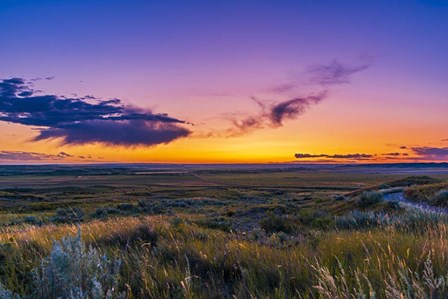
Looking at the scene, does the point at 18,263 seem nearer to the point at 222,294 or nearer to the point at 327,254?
the point at 222,294

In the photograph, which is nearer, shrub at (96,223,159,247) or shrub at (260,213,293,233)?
shrub at (96,223,159,247)

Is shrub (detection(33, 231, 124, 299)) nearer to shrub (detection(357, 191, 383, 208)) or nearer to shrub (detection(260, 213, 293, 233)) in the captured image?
shrub (detection(260, 213, 293, 233))

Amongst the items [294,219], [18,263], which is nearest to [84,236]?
[18,263]

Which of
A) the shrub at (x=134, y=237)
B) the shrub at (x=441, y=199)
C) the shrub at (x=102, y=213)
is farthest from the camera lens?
the shrub at (x=102, y=213)

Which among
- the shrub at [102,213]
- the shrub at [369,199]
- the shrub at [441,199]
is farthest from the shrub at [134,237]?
the shrub at [102,213]

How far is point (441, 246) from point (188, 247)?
3431mm

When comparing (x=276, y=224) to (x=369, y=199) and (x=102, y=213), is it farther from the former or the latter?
(x=102, y=213)

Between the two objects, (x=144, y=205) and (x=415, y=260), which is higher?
(x=415, y=260)

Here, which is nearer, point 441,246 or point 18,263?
point 441,246

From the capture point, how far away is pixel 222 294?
3797 millimetres

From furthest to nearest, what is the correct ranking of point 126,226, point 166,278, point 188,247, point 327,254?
point 126,226, point 188,247, point 327,254, point 166,278

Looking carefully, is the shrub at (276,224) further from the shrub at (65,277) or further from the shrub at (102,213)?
the shrub at (102,213)

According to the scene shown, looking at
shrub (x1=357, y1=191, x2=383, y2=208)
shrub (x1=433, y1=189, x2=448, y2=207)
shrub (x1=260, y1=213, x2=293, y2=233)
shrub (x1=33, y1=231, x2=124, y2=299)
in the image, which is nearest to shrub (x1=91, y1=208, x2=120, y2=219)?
shrub (x1=260, y1=213, x2=293, y2=233)

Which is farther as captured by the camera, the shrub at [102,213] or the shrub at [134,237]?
the shrub at [102,213]
